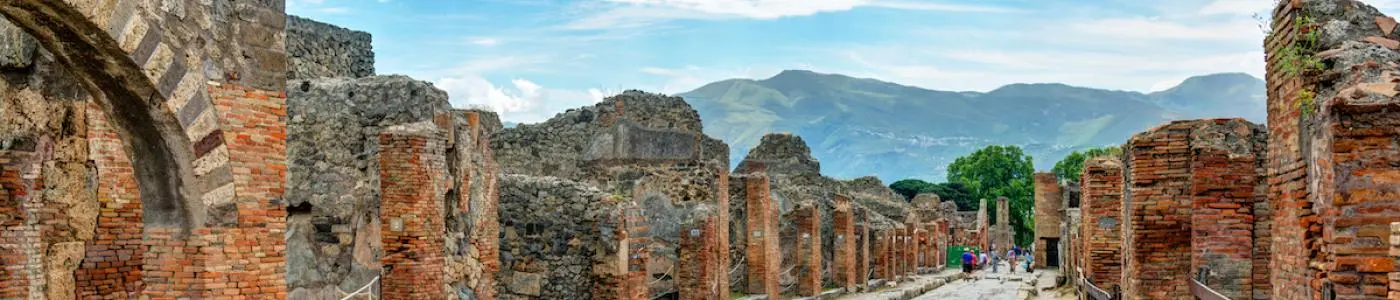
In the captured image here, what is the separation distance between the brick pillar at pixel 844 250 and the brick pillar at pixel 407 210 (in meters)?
19.9

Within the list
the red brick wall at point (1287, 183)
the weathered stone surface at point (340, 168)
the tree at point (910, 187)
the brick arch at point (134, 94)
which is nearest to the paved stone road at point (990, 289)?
the weathered stone surface at point (340, 168)

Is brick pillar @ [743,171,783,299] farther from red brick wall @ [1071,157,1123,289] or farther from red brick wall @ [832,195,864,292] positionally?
red brick wall @ [1071,157,1123,289]

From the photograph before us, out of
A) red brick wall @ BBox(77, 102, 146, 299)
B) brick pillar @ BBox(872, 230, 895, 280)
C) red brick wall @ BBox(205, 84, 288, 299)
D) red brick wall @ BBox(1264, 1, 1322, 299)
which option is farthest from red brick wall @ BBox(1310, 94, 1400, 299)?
brick pillar @ BBox(872, 230, 895, 280)

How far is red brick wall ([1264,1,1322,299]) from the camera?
8.02 m

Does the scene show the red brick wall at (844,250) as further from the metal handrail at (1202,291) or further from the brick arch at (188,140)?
the brick arch at (188,140)

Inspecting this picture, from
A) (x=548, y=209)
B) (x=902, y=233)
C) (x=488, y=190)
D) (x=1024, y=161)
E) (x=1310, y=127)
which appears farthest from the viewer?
(x=1024, y=161)

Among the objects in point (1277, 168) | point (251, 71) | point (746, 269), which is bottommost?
point (746, 269)

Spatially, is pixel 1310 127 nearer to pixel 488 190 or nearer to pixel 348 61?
pixel 488 190

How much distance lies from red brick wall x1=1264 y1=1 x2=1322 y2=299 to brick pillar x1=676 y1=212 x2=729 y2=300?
1392 cm

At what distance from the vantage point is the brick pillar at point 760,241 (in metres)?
26.8

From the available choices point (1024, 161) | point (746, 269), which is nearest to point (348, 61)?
point (746, 269)

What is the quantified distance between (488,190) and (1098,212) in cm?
824

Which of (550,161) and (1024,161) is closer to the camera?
(550,161)

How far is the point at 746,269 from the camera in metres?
27.5
